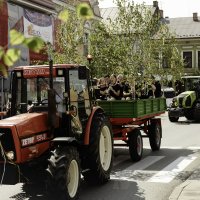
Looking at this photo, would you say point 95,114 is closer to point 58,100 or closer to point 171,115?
point 58,100

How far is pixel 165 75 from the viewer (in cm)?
2277

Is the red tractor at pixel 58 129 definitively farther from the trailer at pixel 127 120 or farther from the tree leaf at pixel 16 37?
the tree leaf at pixel 16 37

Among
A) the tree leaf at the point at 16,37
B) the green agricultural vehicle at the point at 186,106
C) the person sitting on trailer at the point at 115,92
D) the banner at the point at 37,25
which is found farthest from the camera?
the banner at the point at 37,25

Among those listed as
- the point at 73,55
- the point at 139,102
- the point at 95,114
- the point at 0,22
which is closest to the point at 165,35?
the point at 73,55

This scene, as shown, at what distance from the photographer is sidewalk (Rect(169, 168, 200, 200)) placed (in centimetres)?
657

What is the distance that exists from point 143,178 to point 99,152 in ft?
4.71

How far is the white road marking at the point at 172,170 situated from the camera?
27.1ft

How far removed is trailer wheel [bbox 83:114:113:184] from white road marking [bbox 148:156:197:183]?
3.11 feet

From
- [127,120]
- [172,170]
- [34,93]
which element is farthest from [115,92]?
[34,93]

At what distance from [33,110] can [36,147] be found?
0.79 metres

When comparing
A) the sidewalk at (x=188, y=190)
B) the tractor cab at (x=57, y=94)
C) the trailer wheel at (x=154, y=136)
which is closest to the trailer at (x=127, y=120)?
the trailer wheel at (x=154, y=136)

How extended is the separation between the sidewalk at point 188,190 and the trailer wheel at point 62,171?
1555mm

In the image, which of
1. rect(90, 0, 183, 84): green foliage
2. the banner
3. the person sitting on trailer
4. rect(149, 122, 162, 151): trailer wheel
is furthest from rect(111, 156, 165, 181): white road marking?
the banner

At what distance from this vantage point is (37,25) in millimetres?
25016
